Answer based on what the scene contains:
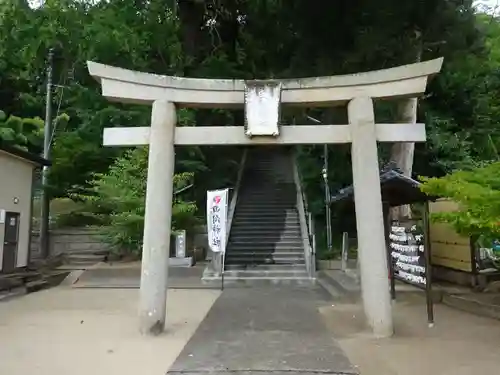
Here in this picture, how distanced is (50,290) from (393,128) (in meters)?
10.5

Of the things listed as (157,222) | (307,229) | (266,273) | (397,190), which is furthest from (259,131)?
(307,229)

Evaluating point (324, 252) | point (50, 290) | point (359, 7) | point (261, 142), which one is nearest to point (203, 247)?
point (324, 252)

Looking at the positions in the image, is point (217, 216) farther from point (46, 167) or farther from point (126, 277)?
point (46, 167)

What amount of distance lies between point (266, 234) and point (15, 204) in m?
8.25

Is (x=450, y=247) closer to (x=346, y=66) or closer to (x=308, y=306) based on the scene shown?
(x=308, y=306)

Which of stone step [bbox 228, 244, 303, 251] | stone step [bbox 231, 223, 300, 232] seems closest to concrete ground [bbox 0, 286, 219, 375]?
stone step [bbox 228, 244, 303, 251]

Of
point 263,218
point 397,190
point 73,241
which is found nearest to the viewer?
point 397,190

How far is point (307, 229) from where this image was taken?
1692 centimetres

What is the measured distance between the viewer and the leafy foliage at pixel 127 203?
16.5 m

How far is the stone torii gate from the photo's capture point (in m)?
7.65

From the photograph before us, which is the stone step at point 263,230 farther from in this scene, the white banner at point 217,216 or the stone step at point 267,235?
the white banner at point 217,216

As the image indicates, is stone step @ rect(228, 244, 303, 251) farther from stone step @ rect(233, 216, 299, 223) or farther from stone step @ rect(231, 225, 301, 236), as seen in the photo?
stone step @ rect(233, 216, 299, 223)

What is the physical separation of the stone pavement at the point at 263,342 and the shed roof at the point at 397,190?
9.01 ft

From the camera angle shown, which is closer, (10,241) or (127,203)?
(10,241)
